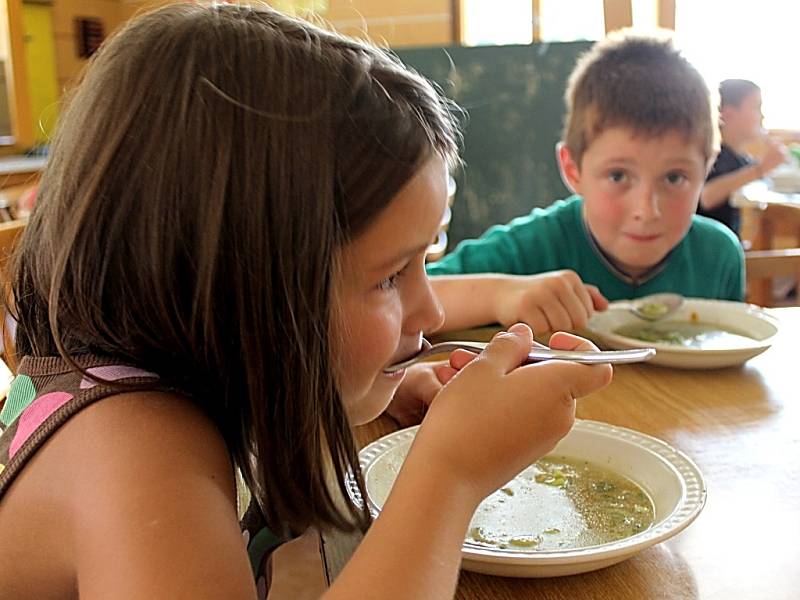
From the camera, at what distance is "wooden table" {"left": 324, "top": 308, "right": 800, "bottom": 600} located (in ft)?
1.83

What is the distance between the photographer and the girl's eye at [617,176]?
4.78 feet

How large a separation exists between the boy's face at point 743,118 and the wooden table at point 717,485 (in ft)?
9.18

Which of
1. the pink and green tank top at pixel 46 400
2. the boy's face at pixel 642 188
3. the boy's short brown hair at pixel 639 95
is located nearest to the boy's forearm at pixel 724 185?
the boy's short brown hair at pixel 639 95

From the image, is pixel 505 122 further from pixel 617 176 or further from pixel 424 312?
pixel 424 312

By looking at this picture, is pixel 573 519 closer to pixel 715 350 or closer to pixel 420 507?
pixel 420 507

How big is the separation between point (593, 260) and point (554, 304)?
1.55 feet

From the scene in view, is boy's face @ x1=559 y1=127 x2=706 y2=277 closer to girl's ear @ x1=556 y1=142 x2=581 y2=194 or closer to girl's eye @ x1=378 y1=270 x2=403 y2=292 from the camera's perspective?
girl's ear @ x1=556 y1=142 x2=581 y2=194

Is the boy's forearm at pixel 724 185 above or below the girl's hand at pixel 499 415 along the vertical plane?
below

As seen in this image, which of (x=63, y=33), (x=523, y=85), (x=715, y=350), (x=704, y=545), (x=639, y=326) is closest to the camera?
(x=704, y=545)

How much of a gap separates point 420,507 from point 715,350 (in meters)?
0.57

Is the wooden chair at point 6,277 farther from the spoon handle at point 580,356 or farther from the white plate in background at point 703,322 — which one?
the white plate in background at point 703,322

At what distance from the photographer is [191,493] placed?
0.50 metres

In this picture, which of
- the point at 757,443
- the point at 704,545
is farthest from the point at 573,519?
the point at 757,443

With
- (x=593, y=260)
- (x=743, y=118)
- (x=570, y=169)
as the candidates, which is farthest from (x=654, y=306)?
(x=743, y=118)
